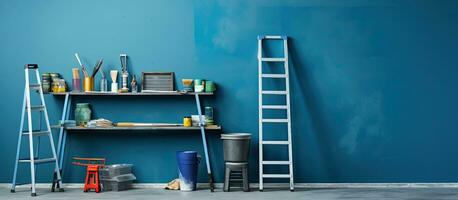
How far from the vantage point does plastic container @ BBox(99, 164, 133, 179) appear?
793 centimetres

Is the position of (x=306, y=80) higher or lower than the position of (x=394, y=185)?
higher

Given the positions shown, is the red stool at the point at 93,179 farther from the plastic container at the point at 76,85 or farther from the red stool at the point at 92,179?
the plastic container at the point at 76,85

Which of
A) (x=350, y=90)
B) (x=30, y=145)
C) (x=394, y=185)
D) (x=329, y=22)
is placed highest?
(x=329, y=22)

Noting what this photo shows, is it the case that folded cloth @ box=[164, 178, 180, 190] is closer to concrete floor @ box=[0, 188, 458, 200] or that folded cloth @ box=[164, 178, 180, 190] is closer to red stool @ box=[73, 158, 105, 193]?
concrete floor @ box=[0, 188, 458, 200]

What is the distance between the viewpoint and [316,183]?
826cm

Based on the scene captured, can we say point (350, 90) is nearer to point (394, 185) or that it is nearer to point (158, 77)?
point (394, 185)

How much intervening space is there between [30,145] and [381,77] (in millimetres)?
4616

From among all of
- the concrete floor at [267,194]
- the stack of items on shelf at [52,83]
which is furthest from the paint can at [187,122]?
the stack of items on shelf at [52,83]

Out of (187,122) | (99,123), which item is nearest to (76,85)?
(99,123)

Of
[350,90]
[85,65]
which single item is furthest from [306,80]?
[85,65]

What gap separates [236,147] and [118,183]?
158 centimetres

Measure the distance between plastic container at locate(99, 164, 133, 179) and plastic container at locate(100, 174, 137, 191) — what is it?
0.04 m

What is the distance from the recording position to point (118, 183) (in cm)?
790

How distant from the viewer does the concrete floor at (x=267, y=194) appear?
7270mm
